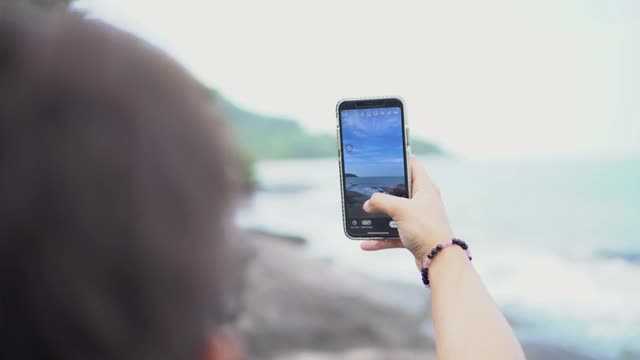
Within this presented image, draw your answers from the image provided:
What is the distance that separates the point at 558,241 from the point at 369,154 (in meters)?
1.05

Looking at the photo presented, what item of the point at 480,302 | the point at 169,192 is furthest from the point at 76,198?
the point at 480,302

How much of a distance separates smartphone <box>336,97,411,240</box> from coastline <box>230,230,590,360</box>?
3.22ft

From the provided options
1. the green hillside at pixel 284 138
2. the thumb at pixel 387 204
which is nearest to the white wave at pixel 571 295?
the green hillside at pixel 284 138

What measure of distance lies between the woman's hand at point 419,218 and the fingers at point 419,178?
0.03 metres

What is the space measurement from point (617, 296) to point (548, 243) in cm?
21

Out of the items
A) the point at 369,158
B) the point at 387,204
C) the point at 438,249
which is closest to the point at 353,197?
the point at 369,158

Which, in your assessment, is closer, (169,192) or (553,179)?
(169,192)

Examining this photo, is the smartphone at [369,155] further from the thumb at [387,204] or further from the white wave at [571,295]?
the white wave at [571,295]

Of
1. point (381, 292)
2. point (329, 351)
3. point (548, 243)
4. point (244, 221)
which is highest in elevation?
point (244, 221)

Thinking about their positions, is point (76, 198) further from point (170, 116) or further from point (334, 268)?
point (334, 268)

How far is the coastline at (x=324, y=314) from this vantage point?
1909mm

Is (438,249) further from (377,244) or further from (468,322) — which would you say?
(377,244)

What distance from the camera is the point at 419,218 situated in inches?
26.8

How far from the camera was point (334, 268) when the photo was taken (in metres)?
1.97
